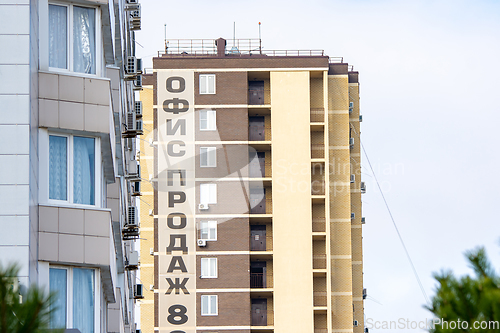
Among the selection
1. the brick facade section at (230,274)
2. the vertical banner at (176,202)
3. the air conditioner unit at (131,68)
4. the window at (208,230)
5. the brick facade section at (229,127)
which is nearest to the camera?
the air conditioner unit at (131,68)

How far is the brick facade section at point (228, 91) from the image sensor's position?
51531mm

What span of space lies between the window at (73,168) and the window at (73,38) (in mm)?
1467

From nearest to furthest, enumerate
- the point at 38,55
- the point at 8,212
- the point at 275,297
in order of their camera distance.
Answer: the point at 8,212 < the point at 38,55 < the point at 275,297

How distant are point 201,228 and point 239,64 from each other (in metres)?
10.2

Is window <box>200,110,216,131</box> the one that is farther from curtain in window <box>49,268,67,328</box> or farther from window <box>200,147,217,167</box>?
curtain in window <box>49,268,67,328</box>

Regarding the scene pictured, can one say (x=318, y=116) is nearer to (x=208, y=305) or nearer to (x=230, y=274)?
(x=230, y=274)

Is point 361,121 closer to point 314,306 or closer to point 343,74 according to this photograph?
point 343,74

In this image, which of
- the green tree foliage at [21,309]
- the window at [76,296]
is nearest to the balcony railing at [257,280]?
the window at [76,296]

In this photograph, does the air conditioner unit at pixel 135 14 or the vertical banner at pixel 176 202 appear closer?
the air conditioner unit at pixel 135 14

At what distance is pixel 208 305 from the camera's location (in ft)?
161

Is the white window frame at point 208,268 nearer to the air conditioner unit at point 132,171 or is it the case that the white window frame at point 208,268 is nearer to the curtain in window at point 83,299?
the air conditioner unit at point 132,171

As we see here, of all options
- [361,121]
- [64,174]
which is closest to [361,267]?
[361,121]

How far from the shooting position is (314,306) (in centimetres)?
4947

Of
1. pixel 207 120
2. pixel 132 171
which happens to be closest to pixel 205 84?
pixel 207 120
